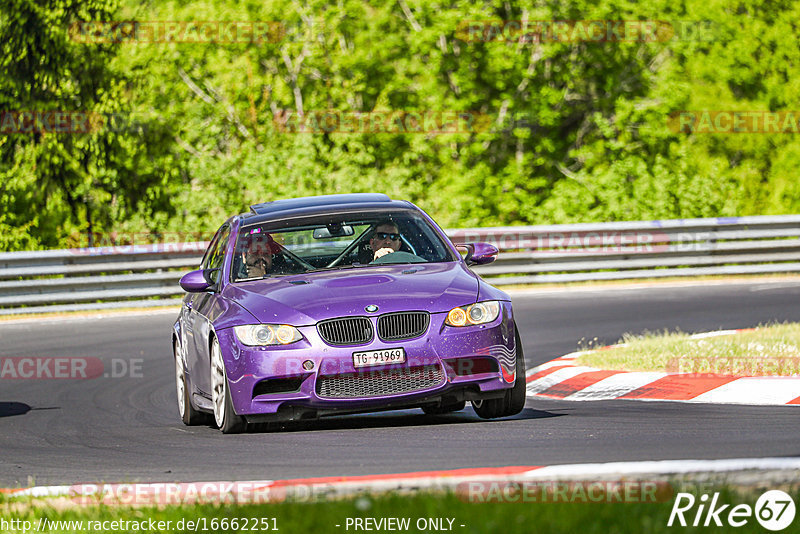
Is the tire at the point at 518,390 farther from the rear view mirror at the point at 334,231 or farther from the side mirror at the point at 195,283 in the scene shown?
the side mirror at the point at 195,283

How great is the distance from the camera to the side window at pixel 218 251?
10.0m

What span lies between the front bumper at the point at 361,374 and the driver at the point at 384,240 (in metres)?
1.51

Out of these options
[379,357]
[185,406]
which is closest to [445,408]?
[379,357]

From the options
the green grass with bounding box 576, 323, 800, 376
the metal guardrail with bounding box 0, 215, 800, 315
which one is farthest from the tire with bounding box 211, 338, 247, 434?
the metal guardrail with bounding box 0, 215, 800, 315

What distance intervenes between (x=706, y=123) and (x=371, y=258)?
3384cm

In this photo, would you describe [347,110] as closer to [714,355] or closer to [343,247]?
[714,355]

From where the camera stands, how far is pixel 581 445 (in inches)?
280

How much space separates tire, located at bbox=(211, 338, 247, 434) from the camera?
8328mm

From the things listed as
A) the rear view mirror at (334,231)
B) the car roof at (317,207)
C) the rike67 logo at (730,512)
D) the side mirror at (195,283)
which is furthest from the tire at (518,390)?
the rike67 logo at (730,512)

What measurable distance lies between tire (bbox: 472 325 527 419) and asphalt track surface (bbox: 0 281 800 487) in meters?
0.11

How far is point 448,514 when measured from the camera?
4.87 m

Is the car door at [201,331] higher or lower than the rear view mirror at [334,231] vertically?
lower

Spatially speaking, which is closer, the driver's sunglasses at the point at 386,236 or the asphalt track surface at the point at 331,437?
the asphalt track surface at the point at 331,437

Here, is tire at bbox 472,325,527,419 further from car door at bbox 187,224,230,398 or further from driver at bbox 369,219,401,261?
car door at bbox 187,224,230,398
